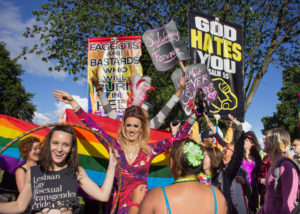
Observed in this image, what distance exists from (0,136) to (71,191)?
268cm

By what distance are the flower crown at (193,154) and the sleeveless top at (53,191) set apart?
1.17 m

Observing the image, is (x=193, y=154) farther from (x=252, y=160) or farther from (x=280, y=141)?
(x=252, y=160)

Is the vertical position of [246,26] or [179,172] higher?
[246,26]

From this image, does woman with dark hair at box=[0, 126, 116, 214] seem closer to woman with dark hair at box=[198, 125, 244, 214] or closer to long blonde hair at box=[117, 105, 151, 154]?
long blonde hair at box=[117, 105, 151, 154]

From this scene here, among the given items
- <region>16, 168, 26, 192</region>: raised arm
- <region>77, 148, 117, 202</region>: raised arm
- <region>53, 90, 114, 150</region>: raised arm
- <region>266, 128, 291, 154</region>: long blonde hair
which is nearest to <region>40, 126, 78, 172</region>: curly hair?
<region>77, 148, 117, 202</region>: raised arm

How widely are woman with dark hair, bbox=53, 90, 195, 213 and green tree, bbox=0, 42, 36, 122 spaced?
41.5 meters

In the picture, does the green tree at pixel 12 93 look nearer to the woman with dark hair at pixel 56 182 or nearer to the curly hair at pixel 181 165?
the woman with dark hair at pixel 56 182

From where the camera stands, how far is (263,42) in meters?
13.5

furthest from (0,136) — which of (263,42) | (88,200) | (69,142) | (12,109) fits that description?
(12,109)

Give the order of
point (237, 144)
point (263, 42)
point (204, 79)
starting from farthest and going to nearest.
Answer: point (263, 42), point (204, 79), point (237, 144)

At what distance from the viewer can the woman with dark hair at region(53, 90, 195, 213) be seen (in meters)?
3.41

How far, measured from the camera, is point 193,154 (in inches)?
84.1

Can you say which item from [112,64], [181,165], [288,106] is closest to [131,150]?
[181,165]

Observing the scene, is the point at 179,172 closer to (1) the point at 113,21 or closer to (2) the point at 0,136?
(2) the point at 0,136
